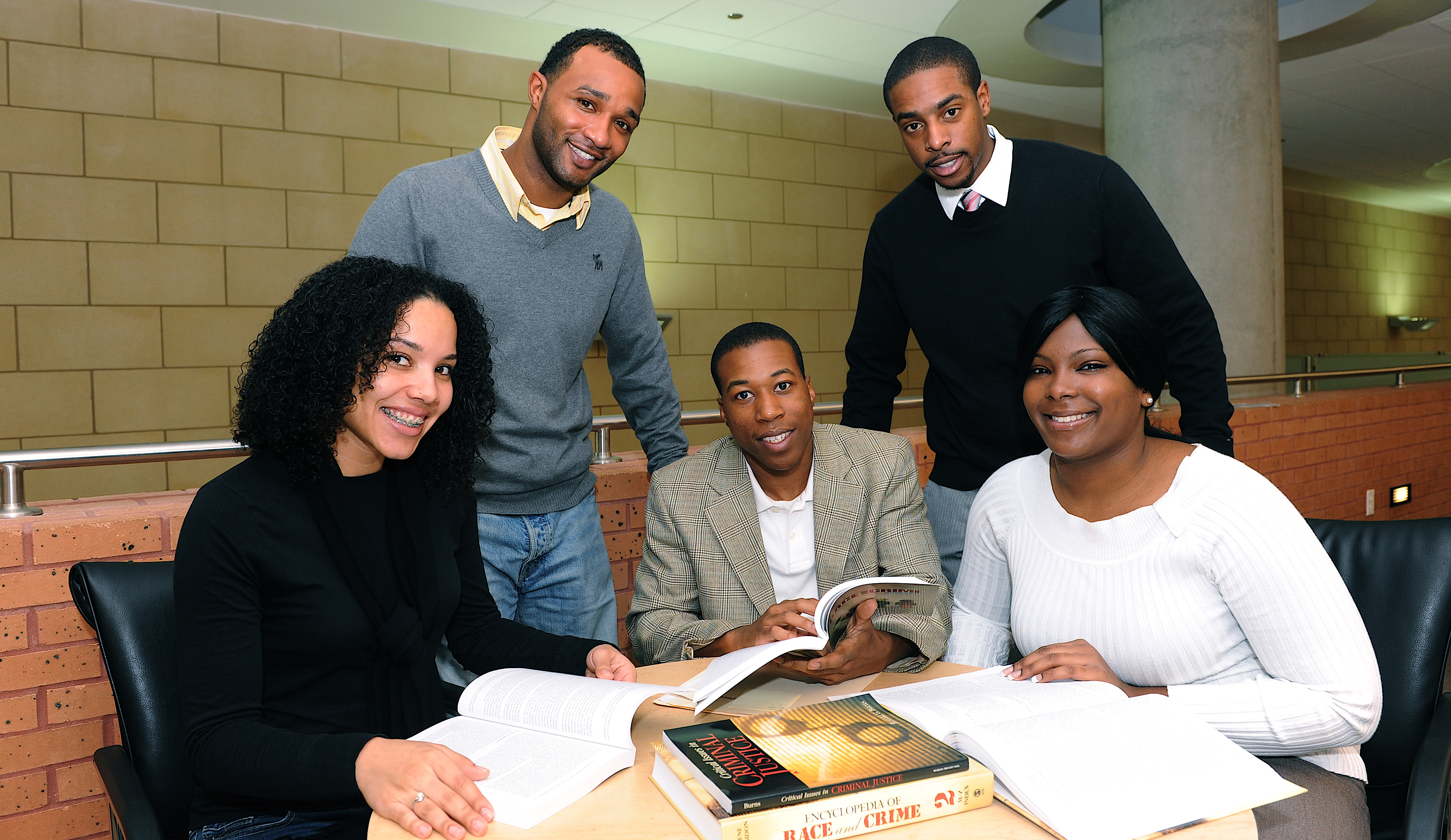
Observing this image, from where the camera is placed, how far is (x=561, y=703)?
1279 millimetres

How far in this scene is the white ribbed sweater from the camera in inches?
55.7

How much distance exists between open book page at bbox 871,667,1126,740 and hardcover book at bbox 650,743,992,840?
0.10 m

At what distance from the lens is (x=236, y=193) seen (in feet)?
16.8

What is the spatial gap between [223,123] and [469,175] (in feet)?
12.7

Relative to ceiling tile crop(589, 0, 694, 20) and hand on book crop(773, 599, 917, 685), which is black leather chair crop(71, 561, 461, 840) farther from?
ceiling tile crop(589, 0, 694, 20)

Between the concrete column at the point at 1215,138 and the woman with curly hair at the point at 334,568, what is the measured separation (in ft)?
13.5

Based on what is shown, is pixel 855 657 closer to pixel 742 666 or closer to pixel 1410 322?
pixel 742 666

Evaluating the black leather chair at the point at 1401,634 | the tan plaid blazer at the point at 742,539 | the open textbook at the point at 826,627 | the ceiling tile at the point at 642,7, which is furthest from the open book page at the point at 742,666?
the ceiling tile at the point at 642,7

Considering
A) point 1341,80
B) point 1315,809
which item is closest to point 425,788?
point 1315,809

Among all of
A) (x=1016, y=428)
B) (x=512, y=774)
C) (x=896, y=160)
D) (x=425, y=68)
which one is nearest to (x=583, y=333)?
(x=1016, y=428)

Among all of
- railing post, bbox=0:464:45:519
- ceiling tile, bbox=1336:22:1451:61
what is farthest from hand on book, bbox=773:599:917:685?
ceiling tile, bbox=1336:22:1451:61

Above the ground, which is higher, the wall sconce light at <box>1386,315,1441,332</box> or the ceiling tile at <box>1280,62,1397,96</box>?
the ceiling tile at <box>1280,62,1397,96</box>

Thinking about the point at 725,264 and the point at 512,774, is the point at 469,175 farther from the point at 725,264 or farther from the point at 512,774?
the point at 725,264

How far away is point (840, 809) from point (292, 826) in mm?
899
